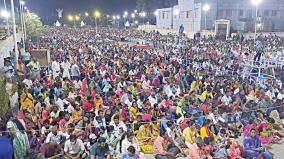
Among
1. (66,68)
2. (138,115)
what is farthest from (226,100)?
(66,68)

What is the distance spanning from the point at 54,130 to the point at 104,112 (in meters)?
1.85

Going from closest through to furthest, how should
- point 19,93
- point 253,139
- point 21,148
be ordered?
point 21,148, point 253,139, point 19,93

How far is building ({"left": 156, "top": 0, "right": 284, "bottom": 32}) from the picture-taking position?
44.6m

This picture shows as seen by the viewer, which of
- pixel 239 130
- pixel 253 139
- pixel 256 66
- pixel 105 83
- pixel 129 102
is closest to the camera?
pixel 253 139

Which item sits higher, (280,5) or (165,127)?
(280,5)

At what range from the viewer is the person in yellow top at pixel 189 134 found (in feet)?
29.9

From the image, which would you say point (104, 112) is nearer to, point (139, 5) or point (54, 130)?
point (54, 130)

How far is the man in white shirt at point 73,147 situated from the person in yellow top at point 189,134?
2661 millimetres

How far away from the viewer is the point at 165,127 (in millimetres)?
9484

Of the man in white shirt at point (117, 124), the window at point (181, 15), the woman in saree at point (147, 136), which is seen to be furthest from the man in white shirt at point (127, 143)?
the window at point (181, 15)

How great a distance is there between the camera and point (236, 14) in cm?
4597

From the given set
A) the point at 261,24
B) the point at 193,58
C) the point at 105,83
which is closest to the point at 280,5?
the point at 261,24

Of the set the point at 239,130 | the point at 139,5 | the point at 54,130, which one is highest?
the point at 139,5

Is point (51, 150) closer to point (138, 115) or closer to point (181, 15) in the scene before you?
point (138, 115)
